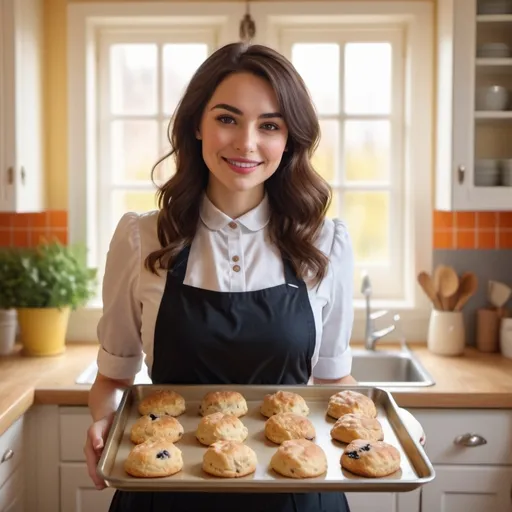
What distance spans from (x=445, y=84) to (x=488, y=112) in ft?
0.63

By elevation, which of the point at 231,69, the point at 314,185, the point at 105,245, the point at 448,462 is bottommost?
the point at 448,462

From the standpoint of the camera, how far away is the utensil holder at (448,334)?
8.84ft

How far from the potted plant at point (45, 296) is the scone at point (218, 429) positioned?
1.31 m

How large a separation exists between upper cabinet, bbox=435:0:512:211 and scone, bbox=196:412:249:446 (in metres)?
1.38

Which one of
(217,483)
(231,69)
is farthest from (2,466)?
(231,69)

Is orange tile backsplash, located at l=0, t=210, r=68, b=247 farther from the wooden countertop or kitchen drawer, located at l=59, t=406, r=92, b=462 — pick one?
kitchen drawer, located at l=59, t=406, r=92, b=462

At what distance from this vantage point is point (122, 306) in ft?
5.34

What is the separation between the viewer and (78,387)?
7.44ft

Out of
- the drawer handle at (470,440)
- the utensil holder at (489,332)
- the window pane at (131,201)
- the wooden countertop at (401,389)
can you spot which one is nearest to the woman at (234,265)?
the wooden countertop at (401,389)

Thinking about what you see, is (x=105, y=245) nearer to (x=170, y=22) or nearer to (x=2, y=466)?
(x=170, y=22)

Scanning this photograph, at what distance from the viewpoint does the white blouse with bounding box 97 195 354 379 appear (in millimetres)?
1614

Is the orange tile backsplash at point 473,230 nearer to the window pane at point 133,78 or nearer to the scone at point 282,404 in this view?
the window pane at point 133,78

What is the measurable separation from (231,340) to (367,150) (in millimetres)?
1611

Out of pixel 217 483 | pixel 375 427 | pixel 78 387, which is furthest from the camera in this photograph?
pixel 78 387
